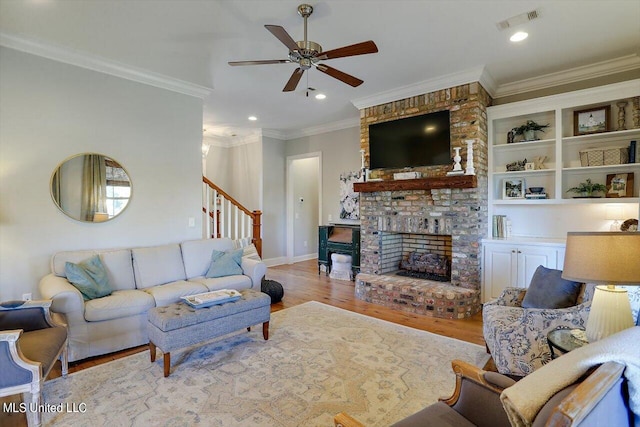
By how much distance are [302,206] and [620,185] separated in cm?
564

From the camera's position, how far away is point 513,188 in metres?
4.50

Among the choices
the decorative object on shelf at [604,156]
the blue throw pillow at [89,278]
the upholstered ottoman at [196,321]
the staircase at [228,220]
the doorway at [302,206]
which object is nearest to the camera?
the upholstered ottoman at [196,321]

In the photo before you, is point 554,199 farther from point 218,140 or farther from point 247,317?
point 218,140

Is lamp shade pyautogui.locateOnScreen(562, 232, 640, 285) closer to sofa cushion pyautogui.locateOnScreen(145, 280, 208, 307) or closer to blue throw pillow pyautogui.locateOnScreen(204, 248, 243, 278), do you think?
sofa cushion pyautogui.locateOnScreen(145, 280, 208, 307)

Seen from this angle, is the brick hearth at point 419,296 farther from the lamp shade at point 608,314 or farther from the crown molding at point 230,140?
the crown molding at point 230,140

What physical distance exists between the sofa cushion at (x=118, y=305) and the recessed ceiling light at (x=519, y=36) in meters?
4.36

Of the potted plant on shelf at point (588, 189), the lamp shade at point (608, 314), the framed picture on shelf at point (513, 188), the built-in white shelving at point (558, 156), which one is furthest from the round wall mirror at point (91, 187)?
the potted plant on shelf at point (588, 189)

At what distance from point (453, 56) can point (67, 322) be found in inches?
179

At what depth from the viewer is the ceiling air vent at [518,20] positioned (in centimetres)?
279

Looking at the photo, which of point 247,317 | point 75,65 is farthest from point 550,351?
point 75,65

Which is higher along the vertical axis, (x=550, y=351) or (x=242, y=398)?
(x=550, y=351)

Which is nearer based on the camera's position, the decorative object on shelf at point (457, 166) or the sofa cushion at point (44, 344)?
the sofa cushion at point (44, 344)

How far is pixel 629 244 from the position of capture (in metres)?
1.58

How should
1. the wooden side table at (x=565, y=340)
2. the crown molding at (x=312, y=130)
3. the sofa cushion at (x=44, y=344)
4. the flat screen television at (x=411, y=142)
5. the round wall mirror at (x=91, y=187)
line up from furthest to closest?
the crown molding at (x=312, y=130)
the flat screen television at (x=411, y=142)
the round wall mirror at (x=91, y=187)
the sofa cushion at (x=44, y=344)
the wooden side table at (x=565, y=340)
